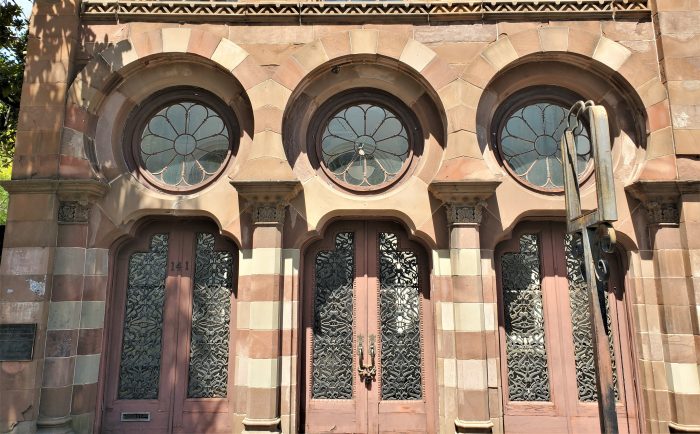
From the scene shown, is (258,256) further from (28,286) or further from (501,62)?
(501,62)

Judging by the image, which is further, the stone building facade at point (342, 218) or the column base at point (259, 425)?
the stone building facade at point (342, 218)

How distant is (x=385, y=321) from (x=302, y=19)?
5.11 m

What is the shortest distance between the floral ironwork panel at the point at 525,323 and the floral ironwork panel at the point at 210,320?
4398 mm

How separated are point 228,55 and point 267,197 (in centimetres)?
246

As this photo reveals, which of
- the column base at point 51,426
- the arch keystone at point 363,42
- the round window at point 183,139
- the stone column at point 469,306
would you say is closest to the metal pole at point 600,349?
the stone column at point 469,306

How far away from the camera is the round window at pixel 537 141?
7.60 m

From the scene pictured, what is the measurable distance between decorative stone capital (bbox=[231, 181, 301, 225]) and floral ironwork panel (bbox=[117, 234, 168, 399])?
179 cm

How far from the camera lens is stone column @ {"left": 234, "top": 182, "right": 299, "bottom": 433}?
6.63m

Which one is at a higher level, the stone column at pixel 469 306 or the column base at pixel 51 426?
the stone column at pixel 469 306

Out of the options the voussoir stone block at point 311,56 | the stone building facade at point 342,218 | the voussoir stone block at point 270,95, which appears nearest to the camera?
the stone building facade at point 342,218

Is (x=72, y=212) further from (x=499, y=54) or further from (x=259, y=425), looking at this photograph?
(x=499, y=54)

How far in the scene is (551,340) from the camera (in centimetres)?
720

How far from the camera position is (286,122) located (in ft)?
25.0

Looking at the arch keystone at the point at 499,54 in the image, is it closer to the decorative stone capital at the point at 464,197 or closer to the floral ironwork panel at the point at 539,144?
the floral ironwork panel at the point at 539,144
